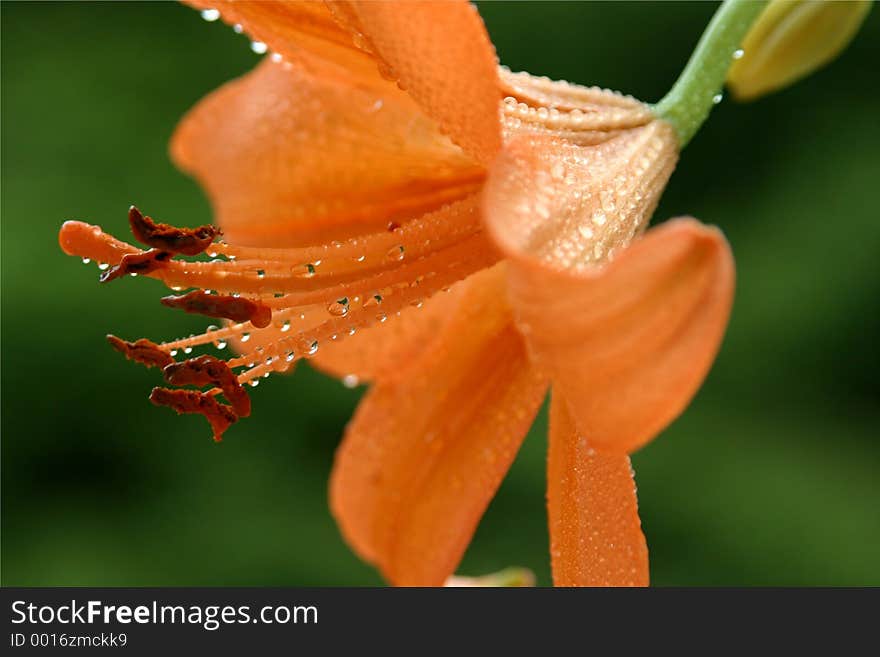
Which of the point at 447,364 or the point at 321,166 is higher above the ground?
the point at 321,166

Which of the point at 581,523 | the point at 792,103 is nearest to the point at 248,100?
the point at 581,523

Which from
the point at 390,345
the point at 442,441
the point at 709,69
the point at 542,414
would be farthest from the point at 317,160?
the point at 542,414

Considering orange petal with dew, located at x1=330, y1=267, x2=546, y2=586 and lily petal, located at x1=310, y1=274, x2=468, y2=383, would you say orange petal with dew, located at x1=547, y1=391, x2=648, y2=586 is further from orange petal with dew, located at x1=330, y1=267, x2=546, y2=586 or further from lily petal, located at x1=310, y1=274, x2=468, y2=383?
lily petal, located at x1=310, y1=274, x2=468, y2=383

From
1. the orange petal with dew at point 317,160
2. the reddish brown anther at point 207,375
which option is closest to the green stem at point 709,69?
the orange petal with dew at point 317,160

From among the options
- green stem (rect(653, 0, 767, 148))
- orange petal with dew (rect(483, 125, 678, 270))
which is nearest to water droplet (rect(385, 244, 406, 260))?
orange petal with dew (rect(483, 125, 678, 270))

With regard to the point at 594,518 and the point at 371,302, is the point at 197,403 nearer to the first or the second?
the point at 371,302

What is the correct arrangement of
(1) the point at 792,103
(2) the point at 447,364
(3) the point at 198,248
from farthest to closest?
(1) the point at 792,103 < (2) the point at 447,364 < (3) the point at 198,248

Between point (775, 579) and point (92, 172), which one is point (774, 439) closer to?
point (775, 579)
